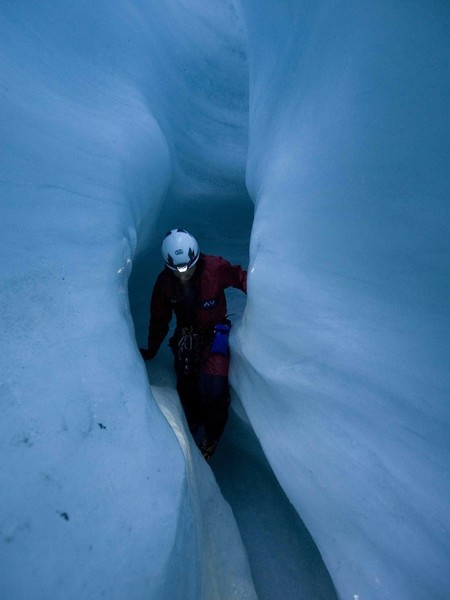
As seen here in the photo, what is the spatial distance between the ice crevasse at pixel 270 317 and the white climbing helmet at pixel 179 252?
0.23 metres

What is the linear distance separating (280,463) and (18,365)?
3.05 feet

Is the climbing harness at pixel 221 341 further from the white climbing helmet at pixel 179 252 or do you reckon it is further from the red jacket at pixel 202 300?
the white climbing helmet at pixel 179 252

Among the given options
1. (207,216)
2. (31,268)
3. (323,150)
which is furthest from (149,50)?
(31,268)

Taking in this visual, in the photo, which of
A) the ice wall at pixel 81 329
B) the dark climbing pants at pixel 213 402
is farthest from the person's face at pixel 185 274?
the dark climbing pants at pixel 213 402

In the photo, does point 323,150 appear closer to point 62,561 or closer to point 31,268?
point 31,268

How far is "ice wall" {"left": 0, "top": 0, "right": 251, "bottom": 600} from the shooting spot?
80 centimetres

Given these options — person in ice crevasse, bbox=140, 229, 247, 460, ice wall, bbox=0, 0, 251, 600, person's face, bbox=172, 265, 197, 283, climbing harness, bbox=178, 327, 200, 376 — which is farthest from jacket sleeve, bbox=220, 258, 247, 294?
ice wall, bbox=0, 0, 251, 600

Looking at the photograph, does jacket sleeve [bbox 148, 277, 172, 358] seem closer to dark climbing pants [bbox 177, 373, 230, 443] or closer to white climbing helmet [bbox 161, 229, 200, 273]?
white climbing helmet [bbox 161, 229, 200, 273]

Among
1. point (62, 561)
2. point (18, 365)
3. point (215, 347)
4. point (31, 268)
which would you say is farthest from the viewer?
point (215, 347)

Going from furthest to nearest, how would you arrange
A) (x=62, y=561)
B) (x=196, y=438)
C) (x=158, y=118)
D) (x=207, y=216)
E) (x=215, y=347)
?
(x=207, y=216)
(x=196, y=438)
(x=158, y=118)
(x=215, y=347)
(x=62, y=561)

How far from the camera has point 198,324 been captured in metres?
1.98

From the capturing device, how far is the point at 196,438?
218 centimetres

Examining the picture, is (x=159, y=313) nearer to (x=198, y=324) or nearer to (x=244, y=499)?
(x=198, y=324)

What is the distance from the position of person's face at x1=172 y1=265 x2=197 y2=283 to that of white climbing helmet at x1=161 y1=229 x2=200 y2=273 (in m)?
0.02
